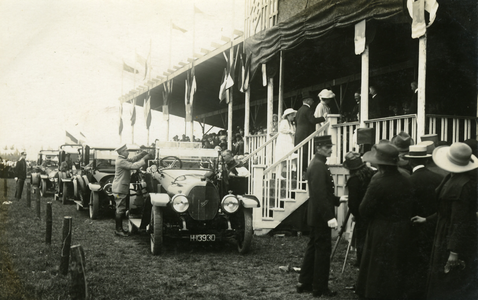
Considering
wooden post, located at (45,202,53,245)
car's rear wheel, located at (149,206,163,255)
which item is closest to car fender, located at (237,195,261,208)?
car's rear wheel, located at (149,206,163,255)

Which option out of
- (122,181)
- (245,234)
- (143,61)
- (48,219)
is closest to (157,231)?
(245,234)

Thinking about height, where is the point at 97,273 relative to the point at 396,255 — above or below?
below

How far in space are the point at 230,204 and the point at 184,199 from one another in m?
0.81

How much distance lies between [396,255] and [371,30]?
5832 mm

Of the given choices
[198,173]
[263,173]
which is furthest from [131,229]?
[263,173]

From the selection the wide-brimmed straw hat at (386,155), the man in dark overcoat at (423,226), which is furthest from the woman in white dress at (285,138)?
the wide-brimmed straw hat at (386,155)

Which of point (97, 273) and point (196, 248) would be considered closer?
point (97, 273)

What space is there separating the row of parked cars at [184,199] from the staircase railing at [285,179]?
557 millimetres

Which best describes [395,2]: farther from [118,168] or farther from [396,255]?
[118,168]

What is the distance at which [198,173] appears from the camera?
8.90 m

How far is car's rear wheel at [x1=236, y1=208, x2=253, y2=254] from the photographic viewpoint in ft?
24.1

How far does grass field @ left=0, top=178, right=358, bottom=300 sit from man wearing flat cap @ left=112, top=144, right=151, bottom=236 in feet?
1.26

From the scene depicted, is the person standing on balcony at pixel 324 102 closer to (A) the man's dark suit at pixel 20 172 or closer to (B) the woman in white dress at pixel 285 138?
(B) the woman in white dress at pixel 285 138

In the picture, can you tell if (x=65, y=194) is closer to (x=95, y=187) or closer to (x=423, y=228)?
(x=95, y=187)
